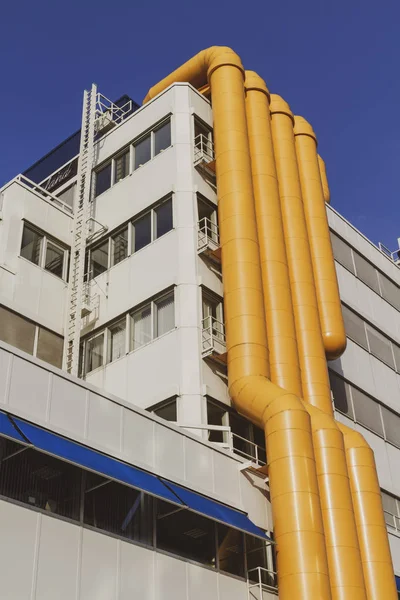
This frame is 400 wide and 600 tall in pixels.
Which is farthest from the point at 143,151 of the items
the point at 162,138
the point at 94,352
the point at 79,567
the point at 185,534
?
the point at 79,567

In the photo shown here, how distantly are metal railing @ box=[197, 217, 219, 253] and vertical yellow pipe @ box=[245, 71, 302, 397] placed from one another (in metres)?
1.89

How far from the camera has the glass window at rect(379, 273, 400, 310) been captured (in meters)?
42.6

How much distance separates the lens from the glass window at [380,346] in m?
38.6

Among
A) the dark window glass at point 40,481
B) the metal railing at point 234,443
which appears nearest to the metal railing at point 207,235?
the metal railing at point 234,443

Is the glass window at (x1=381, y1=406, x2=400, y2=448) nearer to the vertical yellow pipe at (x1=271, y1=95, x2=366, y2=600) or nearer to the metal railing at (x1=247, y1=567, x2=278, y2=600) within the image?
the vertical yellow pipe at (x1=271, y1=95, x2=366, y2=600)

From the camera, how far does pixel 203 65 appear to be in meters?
36.8

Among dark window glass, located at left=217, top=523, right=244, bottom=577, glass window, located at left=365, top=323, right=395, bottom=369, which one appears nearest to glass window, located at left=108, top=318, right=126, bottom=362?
dark window glass, located at left=217, top=523, right=244, bottom=577

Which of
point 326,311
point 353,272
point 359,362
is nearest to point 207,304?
point 326,311

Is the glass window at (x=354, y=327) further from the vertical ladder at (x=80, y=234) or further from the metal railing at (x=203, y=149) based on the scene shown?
the vertical ladder at (x=80, y=234)

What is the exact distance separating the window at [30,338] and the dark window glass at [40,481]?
11.1 metres

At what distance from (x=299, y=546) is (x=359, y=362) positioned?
619 inches

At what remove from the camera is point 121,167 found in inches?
1417

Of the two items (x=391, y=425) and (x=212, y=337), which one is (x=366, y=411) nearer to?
(x=391, y=425)

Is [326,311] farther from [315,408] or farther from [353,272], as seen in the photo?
[353,272]
